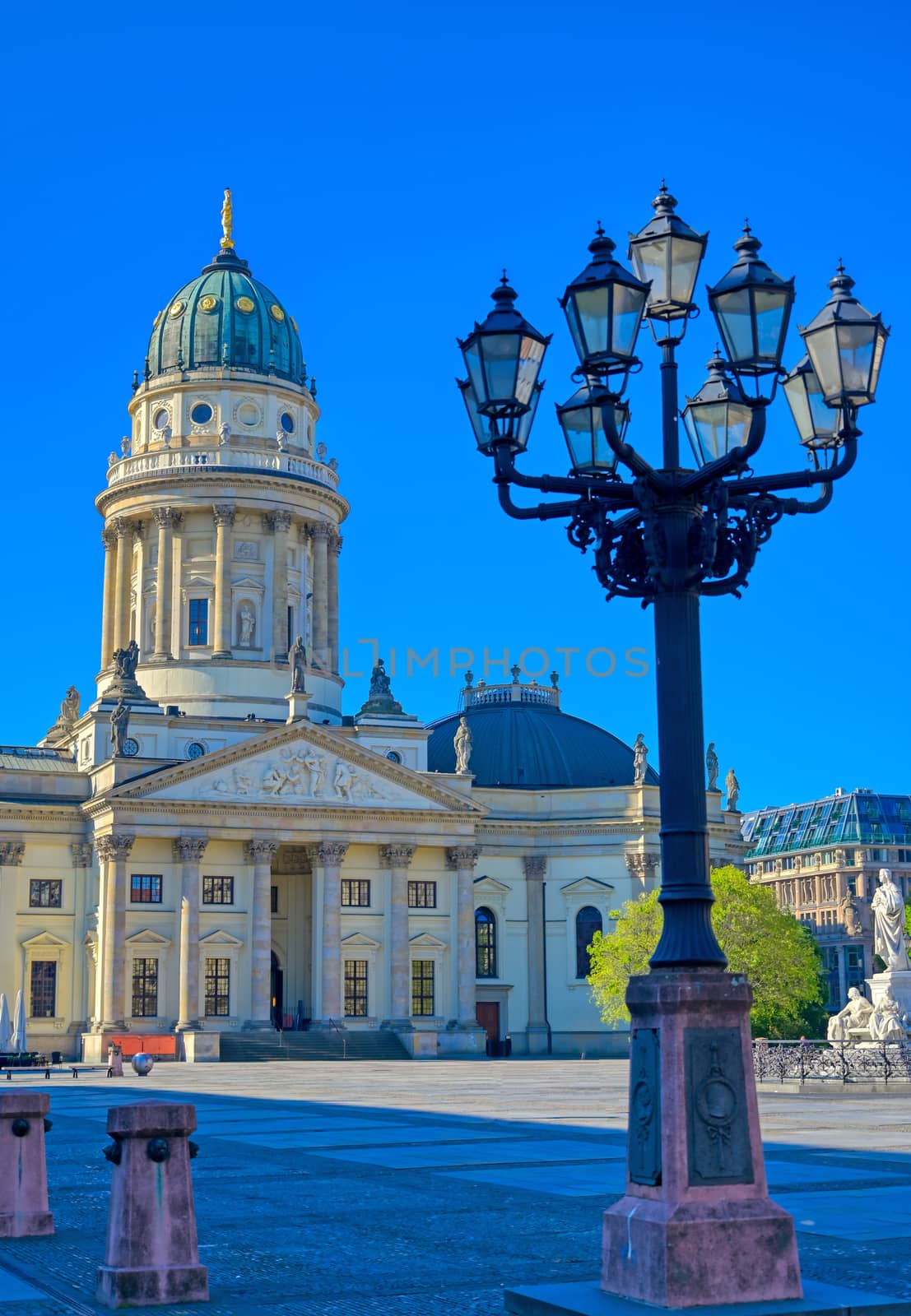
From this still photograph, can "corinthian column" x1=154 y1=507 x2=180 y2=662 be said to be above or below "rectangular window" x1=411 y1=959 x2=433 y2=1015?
above

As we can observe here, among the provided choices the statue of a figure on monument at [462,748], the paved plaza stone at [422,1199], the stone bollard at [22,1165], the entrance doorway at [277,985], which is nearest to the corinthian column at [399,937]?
the statue of a figure on monument at [462,748]

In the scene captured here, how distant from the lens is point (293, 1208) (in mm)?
18656

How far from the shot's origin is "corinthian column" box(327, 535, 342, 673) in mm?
92938

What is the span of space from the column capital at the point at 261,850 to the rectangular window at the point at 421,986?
924 centimetres

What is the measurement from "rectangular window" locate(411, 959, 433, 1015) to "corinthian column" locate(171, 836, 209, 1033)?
11.3 metres

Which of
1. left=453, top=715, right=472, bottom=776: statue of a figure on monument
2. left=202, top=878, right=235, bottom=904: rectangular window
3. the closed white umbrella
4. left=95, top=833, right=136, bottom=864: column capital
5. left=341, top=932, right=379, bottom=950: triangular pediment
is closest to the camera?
the closed white umbrella

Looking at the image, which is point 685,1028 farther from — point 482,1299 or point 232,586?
point 232,586

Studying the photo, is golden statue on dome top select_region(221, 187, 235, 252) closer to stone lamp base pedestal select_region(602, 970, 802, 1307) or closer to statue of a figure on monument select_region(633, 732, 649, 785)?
statue of a figure on monument select_region(633, 732, 649, 785)

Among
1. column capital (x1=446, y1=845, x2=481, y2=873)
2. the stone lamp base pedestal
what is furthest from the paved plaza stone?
column capital (x1=446, y1=845, x2=481, y2=873)

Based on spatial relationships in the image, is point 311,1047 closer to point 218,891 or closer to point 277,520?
point 218,891

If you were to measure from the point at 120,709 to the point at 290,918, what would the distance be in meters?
14.7

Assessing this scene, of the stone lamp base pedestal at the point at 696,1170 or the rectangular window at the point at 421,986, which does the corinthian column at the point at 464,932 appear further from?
the stone lamp base pedestal at the point at 696,1170

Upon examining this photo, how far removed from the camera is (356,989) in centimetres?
8181

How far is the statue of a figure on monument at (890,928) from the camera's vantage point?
47844 mm
